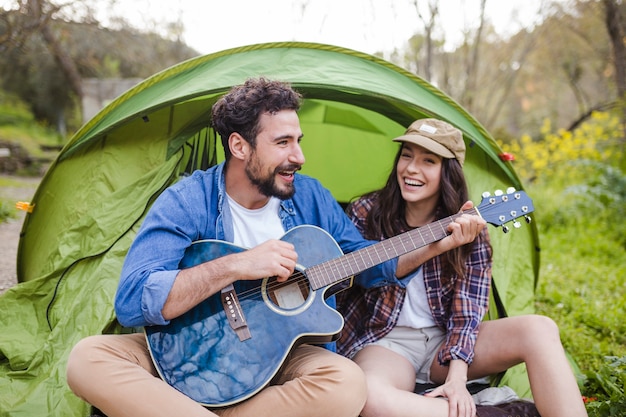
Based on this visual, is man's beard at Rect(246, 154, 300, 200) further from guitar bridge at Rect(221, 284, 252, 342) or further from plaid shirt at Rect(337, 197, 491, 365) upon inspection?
plaid shirt at Rect(337, 197, 491, 365)

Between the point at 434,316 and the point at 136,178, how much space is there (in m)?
1.56

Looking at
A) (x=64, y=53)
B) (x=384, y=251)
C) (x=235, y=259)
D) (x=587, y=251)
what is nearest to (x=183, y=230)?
(x=235, y=259)

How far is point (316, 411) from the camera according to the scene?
1.67m

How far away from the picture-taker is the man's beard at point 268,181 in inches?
78.2

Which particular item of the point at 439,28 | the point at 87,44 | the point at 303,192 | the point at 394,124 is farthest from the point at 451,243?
the point at 87,44

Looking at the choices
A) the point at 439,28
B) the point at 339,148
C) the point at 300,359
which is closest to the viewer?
the point at 300,359

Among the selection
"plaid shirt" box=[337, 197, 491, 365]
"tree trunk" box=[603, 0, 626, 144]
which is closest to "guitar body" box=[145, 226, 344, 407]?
"plaid shirt" box=[337, 197, 491, 365]

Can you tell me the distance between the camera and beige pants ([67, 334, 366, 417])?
1.61 m

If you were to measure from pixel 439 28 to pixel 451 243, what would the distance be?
5278 millimetres

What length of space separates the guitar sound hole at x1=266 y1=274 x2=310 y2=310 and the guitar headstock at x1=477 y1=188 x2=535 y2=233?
71 cm

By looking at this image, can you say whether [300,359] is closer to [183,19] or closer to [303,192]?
[303,192]

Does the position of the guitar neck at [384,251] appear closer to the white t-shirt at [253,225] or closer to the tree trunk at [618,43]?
the white t-shirt at [253,225]

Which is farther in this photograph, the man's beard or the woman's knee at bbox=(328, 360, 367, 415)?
the man's beard

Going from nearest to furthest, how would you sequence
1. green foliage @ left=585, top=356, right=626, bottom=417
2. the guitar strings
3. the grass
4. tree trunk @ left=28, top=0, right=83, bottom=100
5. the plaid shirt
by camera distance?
the guitar strings, green foliage @ left=585, top=356, right=626, bottom=417, the plaid shirt, the grass, tree trunk @ left=28, top=0, right=83, bottom=100
